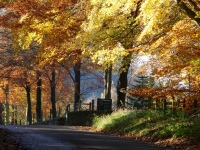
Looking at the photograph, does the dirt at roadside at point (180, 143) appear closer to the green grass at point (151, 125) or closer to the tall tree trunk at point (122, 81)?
the green grass at point (151, 125)

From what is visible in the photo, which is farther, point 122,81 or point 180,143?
point 122,81

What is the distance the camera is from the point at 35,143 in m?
11.6

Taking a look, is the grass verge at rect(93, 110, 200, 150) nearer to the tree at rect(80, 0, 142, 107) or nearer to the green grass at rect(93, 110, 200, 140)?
the green grass at rect(93, 110, 200, 140)

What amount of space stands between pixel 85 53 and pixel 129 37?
9.47 feet

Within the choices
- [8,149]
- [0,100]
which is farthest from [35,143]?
[0,100]

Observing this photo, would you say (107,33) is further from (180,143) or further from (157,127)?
(180,143)

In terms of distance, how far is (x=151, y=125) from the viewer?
16.0m

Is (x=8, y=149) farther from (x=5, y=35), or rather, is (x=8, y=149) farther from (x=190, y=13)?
(x=5, y=35)

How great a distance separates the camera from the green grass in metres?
13.3

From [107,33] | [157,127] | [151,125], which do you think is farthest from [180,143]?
[107,33]

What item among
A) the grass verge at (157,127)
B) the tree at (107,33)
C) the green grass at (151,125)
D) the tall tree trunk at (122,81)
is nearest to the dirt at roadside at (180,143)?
the grass verge at (157,127)

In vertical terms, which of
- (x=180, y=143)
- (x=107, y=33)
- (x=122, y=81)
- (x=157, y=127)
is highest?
(x=107, y=33)

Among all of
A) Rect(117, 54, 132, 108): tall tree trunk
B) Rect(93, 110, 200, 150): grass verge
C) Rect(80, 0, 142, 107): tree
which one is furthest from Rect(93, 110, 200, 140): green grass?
Rect(80, 0, 142, 107): tree

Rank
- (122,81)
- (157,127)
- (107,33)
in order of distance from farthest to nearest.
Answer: (122,81), (107,33), (157,127)
